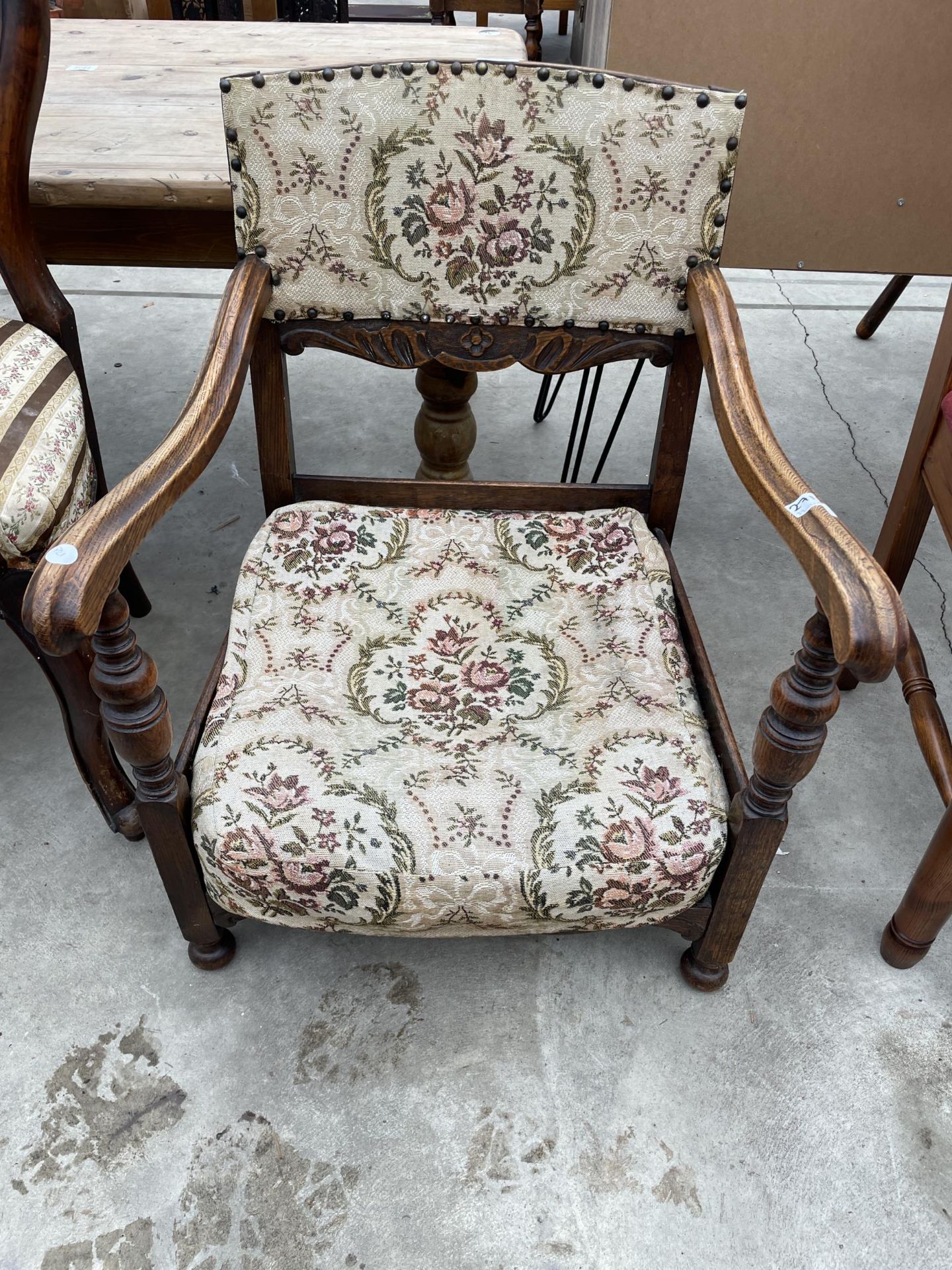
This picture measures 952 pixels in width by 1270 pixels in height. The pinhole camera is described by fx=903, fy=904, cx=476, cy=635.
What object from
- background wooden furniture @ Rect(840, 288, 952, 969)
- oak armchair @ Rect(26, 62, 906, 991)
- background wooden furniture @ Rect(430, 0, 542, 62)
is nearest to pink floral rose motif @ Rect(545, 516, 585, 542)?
oak armchair @ Rect(26, 62, 906, 991)

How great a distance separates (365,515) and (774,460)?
23.6 inches

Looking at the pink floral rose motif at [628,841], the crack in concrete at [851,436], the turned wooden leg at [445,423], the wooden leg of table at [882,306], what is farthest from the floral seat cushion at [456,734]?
the wooden leg of table at [882,306]

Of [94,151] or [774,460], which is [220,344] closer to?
[94,151]

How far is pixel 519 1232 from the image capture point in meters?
1.02

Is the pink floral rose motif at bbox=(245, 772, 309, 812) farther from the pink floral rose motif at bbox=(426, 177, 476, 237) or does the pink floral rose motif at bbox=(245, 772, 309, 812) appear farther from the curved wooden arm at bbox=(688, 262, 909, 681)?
the pink floral rose motif at bbox=(426, 177, 476, 237)

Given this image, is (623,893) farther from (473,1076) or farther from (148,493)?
(148,493)

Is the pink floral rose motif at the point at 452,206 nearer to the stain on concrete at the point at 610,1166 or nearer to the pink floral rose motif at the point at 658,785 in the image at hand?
the pink floral rose motif at the point at 658,785

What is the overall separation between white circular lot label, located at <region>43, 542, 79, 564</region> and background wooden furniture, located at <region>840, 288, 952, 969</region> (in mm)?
1046

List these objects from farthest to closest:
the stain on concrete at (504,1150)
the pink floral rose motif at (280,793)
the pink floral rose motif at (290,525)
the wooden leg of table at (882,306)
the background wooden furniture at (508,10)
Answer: the background wooden furniture at (508,10) < the wooden leg of table at (882,306) < the pink floral rose motif at (290,525) < the stain on concrete at (504,1150) < the pink floral rose motif at (280,793)

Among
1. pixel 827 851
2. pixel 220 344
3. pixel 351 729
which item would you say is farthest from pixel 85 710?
pixel 827 851

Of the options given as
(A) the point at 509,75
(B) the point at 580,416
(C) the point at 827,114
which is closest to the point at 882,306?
(C) the point at 827,114

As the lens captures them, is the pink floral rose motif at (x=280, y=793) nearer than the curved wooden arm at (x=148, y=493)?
No

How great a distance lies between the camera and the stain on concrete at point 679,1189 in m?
1.04

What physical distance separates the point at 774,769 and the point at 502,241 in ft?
2.43
